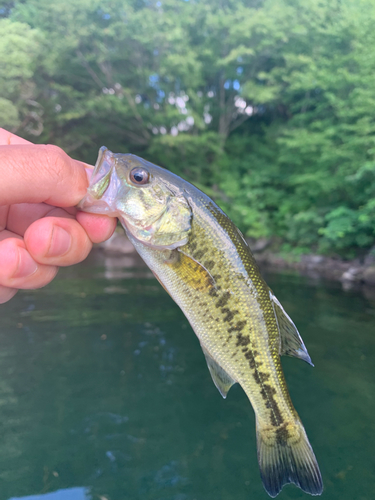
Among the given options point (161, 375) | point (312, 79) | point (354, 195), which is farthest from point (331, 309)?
point (312, 79)

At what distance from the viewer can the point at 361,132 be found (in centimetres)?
1370

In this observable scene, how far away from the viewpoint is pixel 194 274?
1612mm

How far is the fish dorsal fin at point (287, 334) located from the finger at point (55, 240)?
3.37 ft

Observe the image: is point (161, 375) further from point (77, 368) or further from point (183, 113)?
point (183, 113)

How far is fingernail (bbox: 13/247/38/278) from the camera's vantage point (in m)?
1.58

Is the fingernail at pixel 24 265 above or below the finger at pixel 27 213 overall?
below

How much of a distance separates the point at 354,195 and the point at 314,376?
12.3 m

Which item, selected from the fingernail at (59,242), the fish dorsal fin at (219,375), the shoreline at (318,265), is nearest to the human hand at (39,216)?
the fingernail at (59,242)

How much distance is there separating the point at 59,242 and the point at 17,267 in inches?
9.0

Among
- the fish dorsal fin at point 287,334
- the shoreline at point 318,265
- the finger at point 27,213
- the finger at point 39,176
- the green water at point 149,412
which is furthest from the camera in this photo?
the shoreline at point 318,265

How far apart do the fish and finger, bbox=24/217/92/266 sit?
140mm

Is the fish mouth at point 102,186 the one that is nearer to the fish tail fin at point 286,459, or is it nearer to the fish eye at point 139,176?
the fish eye at point 139,176

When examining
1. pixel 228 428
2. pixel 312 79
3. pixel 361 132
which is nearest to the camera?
pixel 228 428

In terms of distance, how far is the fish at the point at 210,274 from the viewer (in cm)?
160
